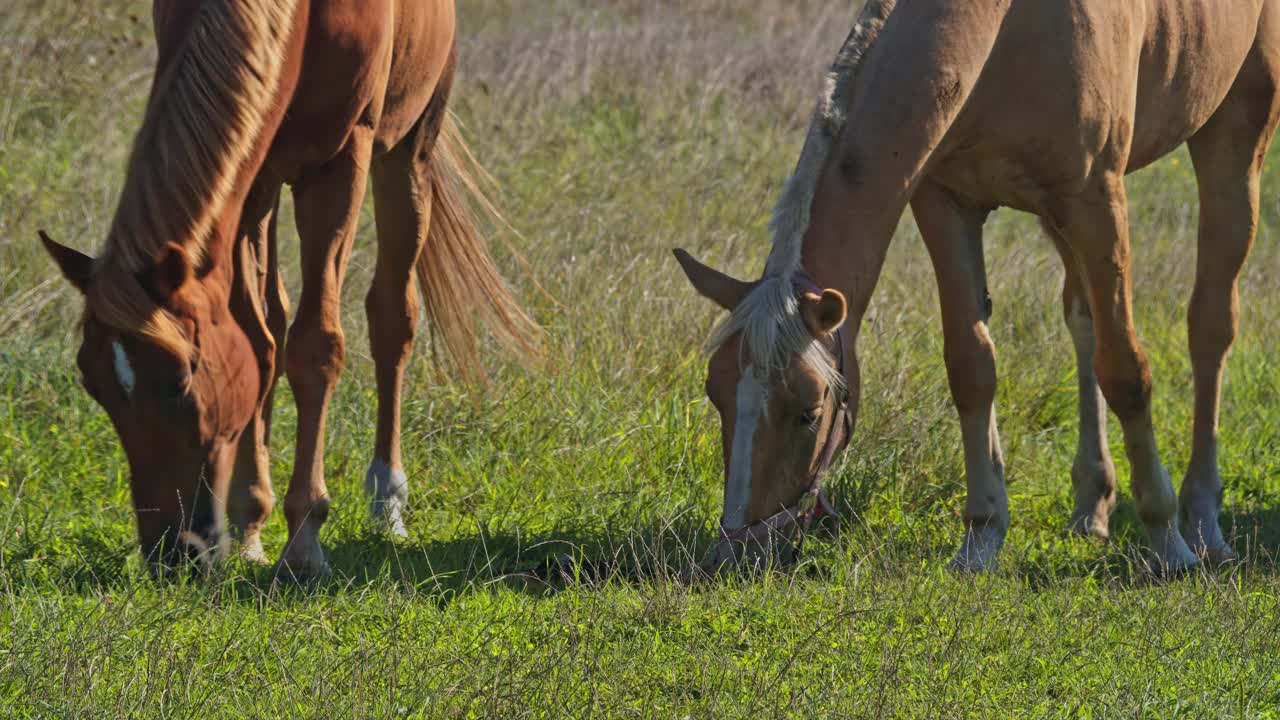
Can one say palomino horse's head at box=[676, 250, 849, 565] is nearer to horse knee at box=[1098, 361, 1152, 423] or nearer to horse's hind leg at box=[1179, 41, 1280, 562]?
horse knee at box=[1098, 361, 1152, 423]

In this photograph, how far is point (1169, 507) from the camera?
14.3ft

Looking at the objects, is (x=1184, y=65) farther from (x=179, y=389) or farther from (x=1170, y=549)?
(x=179, y=389)

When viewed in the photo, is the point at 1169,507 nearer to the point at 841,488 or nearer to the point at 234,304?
the point at 841,488

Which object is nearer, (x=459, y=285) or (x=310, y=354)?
(x=310, y=354)

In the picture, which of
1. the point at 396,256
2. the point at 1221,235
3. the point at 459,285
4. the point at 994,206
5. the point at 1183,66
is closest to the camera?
the point at 994,206

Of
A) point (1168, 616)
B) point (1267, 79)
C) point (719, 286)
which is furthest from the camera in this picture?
point (1267, 79)

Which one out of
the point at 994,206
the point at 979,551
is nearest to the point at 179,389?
the point at 979,551

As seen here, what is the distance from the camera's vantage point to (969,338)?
435cm

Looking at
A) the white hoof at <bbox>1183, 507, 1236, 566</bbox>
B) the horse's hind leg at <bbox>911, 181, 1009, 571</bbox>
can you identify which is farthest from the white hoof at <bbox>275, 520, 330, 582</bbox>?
the white hoof at <bbox>1183, 507, 1236, 566</bbox>

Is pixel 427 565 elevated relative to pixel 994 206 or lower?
lower

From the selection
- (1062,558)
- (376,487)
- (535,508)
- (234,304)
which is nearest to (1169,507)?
(1062,558)

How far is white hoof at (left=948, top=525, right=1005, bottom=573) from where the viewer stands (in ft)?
13.3

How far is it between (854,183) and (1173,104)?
1428mm

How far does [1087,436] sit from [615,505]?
1654 millimetres
